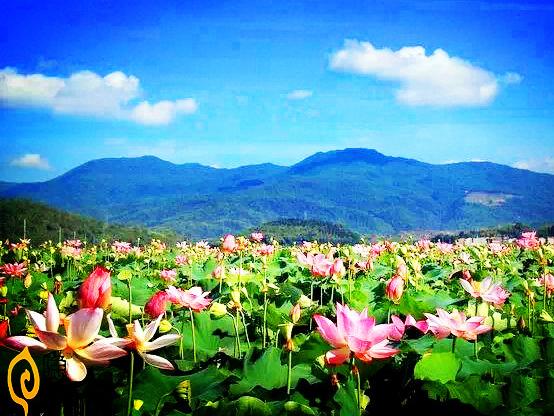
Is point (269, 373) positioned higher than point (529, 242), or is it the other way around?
point (529, 242)

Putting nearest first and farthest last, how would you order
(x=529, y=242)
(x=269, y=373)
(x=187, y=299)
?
(x=269, y=373)
(x=187, y=299)
(x=529, y=242)

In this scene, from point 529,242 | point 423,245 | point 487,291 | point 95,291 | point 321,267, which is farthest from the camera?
point 423,245

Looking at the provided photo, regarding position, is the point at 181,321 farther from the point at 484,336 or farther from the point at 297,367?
the point at 484,336

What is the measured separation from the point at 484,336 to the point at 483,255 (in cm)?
358

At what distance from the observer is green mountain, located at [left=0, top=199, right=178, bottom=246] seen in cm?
6696

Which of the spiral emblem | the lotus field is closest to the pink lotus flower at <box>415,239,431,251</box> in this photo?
the lotus field

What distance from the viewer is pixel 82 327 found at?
4.70ft

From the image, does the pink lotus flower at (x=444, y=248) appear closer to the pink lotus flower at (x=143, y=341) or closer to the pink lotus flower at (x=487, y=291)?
the pink lotus flower at (x=487, y=291)

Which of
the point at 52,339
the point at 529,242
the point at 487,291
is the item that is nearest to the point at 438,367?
the point at 487,291

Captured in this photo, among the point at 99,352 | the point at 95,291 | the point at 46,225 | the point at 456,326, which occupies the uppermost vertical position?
the point at 95,291

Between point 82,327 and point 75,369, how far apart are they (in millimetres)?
124

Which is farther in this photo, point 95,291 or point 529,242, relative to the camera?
point 529,242

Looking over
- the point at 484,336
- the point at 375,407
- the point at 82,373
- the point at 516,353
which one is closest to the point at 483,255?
the point at 484,336

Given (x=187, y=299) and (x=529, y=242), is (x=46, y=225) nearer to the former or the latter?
(x=529, y=242)
